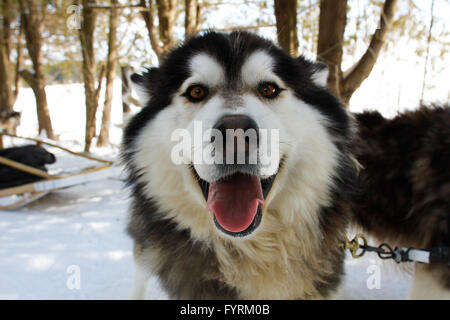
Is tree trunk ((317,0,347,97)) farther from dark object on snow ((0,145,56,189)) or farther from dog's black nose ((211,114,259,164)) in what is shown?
dark object on snow ((0,145,56,189))

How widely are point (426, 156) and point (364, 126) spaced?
0.54m

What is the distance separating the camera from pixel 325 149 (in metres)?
1.61

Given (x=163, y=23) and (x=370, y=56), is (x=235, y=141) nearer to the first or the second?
(x=370, y=56)

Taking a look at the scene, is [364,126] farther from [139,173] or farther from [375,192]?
[139,173]

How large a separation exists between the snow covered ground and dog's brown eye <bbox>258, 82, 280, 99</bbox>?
1.01 meters

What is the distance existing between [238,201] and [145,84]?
3.34 ft

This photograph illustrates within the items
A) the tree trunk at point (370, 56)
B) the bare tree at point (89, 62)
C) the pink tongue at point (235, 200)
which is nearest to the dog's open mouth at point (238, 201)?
the pink tongue at point (235, 200)

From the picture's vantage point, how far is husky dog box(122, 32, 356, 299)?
4.92ft

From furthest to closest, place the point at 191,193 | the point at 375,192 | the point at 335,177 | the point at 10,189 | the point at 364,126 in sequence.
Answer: the point at 10,189 < the point at 364,126 < the point at 375,192 < the point at 335,177 < the point at 191,193

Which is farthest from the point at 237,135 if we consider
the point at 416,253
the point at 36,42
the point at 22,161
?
the point at 36,42

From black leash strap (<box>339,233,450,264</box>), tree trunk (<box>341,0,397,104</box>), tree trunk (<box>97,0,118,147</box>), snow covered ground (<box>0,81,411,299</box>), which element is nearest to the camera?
black leash strap (<box>339,233,450,264</box>)

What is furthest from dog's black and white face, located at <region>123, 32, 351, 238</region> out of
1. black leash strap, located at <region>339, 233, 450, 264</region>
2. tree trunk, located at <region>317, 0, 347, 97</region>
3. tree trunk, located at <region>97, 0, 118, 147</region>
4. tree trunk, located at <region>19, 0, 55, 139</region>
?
tree trunk, located at <region>19, 0, 55, 139</region>

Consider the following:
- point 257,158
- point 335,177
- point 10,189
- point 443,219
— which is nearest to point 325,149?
point 335,177

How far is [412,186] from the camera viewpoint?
6.57ft
